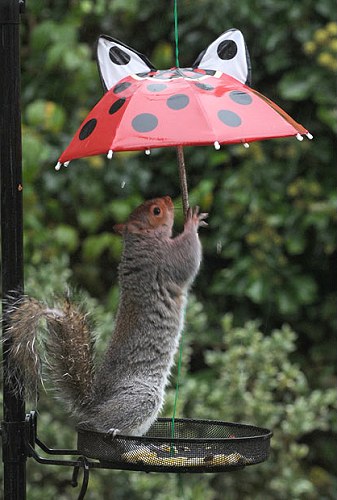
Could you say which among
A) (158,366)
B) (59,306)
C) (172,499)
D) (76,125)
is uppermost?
(76,125)

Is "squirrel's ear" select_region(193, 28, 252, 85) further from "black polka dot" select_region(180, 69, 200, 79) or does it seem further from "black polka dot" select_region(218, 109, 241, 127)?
"black polka dot" select_region(218, 109, 241, 127)

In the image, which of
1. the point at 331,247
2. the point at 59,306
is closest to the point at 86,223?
the point at 331,247

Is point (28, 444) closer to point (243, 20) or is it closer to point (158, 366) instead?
point (158, 366)

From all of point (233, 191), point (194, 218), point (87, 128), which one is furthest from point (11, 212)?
point (233, 191)

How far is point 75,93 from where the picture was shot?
140 inches

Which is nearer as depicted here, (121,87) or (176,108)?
(176,108)

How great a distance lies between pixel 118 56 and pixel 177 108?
26 centimetres

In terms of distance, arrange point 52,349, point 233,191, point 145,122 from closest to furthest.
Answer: point 145,122 < point 52,349 < point 233,191

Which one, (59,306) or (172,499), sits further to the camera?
(172,499)

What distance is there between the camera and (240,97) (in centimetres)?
168

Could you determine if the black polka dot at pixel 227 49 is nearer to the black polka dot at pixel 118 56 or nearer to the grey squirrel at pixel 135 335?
the black polka dot at pixel 118 56

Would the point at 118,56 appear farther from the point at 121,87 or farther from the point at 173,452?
the point at 173,452

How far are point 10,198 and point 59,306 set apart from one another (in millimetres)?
222

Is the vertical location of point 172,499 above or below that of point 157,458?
below
